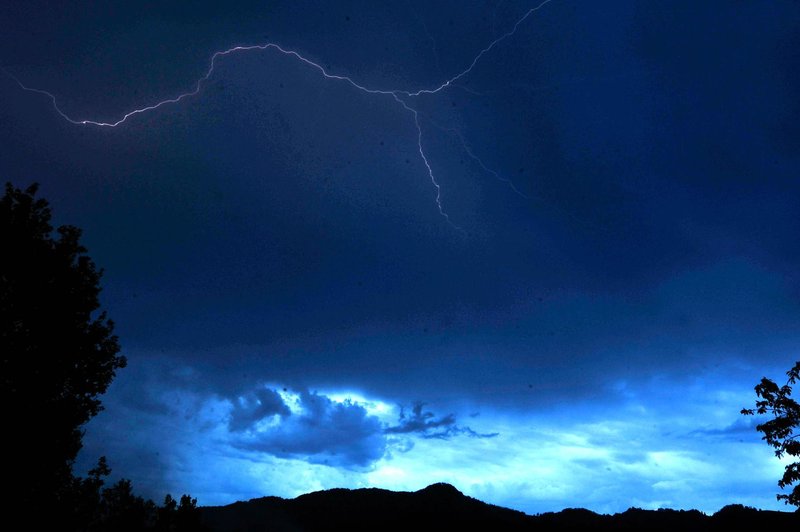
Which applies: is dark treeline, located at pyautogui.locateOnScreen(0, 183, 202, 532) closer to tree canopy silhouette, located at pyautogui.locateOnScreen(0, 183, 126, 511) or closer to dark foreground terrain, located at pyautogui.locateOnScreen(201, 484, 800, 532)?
tree canopy silhouette, located at pyautogui.locateOnScreen(0, 183, 126, 511)

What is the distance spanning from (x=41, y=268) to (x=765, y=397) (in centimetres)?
2262

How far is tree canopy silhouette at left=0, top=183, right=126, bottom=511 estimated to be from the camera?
43.0 feet

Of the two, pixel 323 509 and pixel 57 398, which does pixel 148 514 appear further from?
pixel 323 509

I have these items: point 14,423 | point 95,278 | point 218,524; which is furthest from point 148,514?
point 218,524

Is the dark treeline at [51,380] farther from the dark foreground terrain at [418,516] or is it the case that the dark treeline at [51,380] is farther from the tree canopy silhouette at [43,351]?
the dark foreground terrain at [418,516]

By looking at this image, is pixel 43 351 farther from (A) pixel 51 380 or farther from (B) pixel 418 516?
(B) pixel 418 516

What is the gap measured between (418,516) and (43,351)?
65.7m

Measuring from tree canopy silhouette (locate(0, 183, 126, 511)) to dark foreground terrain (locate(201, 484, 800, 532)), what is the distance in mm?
56575

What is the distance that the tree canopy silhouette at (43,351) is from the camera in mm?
13109

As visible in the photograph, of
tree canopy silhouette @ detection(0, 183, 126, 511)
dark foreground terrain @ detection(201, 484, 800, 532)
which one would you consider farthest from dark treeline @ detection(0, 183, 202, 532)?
dark foreground terrain @ detection(201, 484, 800, 532)

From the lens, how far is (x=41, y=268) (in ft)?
47.2

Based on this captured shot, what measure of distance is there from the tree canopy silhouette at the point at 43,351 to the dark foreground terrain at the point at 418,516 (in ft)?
186

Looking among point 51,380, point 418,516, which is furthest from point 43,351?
point 418,516

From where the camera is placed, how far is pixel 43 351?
46.0ft
